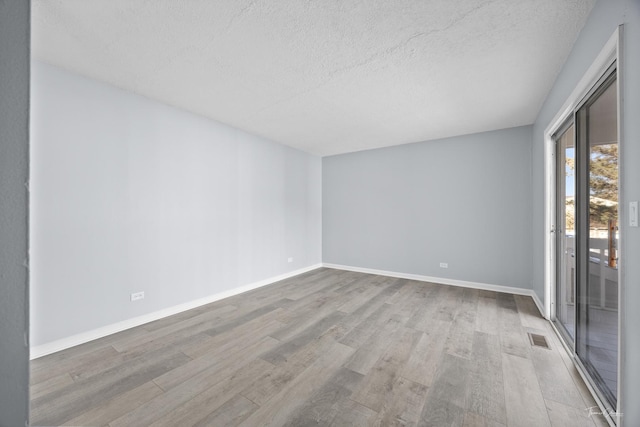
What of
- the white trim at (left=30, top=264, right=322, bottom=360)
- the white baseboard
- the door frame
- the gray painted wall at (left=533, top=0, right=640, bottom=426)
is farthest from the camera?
the white baseboard

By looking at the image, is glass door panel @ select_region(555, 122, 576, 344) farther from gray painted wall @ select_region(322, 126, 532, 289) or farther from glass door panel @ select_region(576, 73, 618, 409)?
gray painted wall @ select_region(322, 126, 532, 289)

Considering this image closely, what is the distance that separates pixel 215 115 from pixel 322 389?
3.45 m

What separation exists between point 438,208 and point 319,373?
360 centimetres

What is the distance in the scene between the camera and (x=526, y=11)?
5.54ft

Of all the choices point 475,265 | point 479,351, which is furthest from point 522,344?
point 475,265

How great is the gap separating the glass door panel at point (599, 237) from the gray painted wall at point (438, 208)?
204 centimetres

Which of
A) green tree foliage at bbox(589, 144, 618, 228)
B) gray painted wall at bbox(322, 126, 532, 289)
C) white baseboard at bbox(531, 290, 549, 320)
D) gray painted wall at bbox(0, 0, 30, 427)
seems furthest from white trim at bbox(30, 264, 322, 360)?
green tree foliage at bbox(589, 144, 618, 228)

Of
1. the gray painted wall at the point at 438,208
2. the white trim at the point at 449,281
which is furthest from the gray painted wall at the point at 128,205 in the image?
the white trim at the point at 449,281

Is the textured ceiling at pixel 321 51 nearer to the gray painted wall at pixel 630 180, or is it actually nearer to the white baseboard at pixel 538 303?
the gray painted wall at pixel 630 180

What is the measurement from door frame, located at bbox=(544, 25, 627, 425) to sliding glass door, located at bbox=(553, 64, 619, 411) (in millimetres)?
53

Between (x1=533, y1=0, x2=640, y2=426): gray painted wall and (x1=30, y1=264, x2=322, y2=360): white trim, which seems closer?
(x1=533, y1=0, x2=640, y2=426): gray painted wall

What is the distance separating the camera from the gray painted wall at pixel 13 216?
592 millimetres

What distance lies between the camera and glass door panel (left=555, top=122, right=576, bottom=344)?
2469 millimetres

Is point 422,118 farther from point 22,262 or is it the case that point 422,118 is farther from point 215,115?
point 22,262
